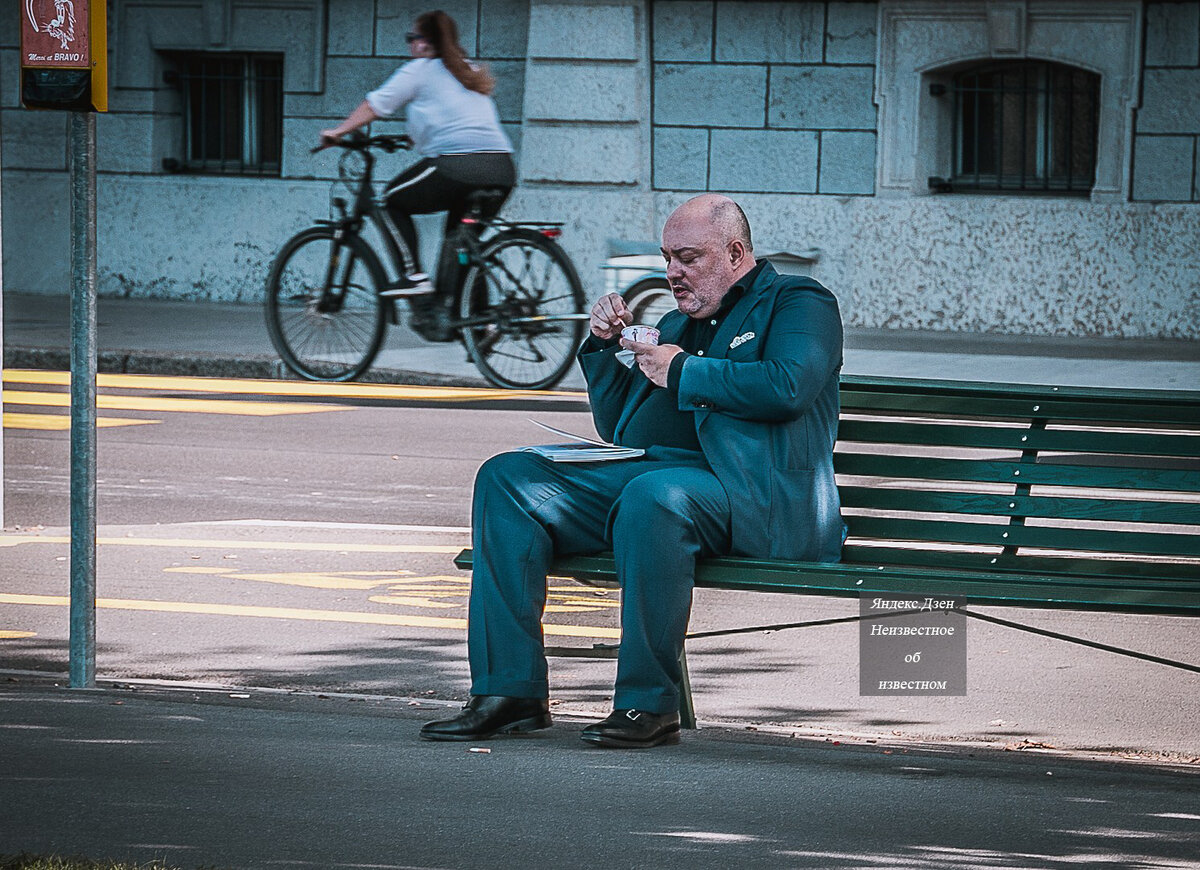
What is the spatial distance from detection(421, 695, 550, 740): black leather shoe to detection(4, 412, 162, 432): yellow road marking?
6577mm

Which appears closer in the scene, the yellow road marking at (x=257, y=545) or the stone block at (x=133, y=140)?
the yellow road marking at (x=257, y=545)

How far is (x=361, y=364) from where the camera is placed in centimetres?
1268

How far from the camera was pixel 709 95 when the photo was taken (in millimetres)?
17562

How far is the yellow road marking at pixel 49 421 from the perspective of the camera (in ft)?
35.9

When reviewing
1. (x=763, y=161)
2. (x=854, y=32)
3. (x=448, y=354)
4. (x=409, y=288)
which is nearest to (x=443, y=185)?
(x=409, y=288)

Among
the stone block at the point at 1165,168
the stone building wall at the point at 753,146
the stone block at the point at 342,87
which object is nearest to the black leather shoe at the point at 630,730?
the stone building wall at the point at 753,146

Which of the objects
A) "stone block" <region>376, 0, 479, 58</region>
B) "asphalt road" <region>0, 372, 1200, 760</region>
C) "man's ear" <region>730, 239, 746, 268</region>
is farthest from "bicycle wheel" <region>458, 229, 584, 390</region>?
"stone block" <region>376, 0, 479, 58</region>

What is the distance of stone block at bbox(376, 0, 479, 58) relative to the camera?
18.1 meters

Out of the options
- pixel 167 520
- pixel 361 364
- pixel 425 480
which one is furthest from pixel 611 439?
pixel 361 364

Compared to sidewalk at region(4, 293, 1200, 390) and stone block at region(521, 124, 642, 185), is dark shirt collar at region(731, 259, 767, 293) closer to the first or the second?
sidewalk at region(4, 293, 1200, 390)

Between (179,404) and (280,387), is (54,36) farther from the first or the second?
(280,387)

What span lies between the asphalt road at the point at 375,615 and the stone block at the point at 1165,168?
7.99m

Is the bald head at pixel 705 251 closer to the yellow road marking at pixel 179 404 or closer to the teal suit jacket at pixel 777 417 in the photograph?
the teal suit jacket at pixel 777 417

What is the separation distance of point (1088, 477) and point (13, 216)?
1576 centimetres
